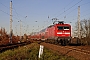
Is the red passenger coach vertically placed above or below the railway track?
above

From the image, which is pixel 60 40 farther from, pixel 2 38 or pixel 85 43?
pixel 2 38

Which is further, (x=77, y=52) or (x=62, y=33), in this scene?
(x=62, y=33)

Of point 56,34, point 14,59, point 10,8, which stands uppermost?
point 10,8

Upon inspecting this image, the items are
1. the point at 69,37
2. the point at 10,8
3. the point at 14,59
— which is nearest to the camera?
the point at 14,59

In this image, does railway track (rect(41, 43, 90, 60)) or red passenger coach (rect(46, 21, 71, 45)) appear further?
red passenger coach (rect(46, 21, 71, 45))

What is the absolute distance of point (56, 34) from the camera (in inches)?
1388

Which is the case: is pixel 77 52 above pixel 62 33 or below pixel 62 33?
below

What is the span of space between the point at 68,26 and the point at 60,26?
139 cm

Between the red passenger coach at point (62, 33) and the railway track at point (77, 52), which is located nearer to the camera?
the railway track at point (77, 52)

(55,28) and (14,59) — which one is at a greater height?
(55,28)

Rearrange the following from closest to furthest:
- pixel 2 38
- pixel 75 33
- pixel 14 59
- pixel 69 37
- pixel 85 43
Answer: pixel 14 59, pixel 69 37, pixel 85 43, pixel 2 38, pixel 75 33

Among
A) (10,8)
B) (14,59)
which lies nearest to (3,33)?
(10,8)

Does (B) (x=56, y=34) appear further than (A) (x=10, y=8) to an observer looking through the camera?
No

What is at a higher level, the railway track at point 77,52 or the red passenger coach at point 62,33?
the red passenger coach at point 62,33
